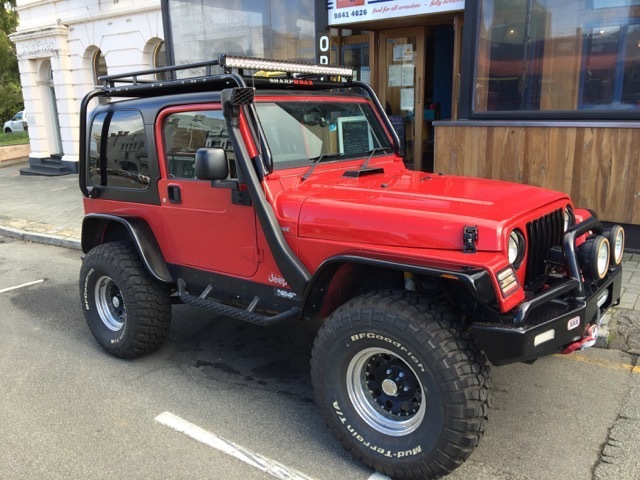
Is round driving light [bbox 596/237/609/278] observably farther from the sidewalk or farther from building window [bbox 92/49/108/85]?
building window [bbox 92/49/108/85]

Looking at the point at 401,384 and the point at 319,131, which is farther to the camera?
the point at 319,131

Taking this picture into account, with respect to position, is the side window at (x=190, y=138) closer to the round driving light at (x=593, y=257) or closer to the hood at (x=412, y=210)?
the hood at (x=412, y=210)

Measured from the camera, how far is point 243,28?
33.1ft

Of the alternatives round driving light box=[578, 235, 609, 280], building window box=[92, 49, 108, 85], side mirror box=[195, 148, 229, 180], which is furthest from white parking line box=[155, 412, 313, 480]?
building window box=[92, 49, 108, 85]

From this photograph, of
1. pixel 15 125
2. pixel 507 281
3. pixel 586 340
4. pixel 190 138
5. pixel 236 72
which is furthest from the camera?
pixel 15 125

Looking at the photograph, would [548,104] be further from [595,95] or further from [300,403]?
[300,403]

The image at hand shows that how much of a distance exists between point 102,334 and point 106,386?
0.61 meters

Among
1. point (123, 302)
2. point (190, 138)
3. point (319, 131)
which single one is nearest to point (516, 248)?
point (319, 131)

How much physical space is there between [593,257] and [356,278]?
1265 millimetres

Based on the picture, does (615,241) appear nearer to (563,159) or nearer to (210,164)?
(210,164)

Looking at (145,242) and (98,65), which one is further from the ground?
(98,65)

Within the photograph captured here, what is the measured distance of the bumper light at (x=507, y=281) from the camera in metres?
2.57

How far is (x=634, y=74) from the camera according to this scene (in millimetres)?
6055

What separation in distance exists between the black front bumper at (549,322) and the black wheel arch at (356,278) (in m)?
0.15
